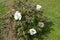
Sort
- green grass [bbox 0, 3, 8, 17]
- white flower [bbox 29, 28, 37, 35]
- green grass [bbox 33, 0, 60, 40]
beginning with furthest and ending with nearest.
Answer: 1. green grass [bbox 0, 3, 8, 17]
2. green grass [bbox 33, 0, 60, 40]
3. white flower [bbox 29, 28, 37, 35]

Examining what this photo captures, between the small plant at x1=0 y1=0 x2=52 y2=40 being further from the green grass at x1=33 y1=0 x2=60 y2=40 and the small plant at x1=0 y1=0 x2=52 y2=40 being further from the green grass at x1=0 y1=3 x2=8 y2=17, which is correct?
the green grass at x1=0 y1=3 x2=8 y2=17

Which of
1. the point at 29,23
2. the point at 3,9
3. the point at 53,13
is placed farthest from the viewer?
the point at 3,9

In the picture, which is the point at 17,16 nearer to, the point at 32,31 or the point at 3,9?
the point at 32,31

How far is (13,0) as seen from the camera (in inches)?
289

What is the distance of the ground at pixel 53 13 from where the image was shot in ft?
20.5

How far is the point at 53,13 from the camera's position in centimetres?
681

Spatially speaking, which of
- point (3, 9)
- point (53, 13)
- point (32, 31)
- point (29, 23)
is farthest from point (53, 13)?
point (3, 9)

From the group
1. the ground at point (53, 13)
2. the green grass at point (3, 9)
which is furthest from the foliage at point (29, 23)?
the green grass at point (3, 9)

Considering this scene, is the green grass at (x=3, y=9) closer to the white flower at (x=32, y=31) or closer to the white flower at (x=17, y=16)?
the white flower at (x=17, y=16)

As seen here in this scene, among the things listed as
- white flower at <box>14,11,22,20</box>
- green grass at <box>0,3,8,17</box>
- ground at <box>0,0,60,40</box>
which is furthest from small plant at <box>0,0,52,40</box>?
green grass at <box>0,3,8,17</box>

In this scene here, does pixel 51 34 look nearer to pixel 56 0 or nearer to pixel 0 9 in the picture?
pixel 56 0

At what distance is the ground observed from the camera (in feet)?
20.5

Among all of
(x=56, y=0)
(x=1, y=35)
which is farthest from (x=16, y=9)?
(x=56, y=0)

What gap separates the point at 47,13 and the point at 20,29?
1.07 metres
